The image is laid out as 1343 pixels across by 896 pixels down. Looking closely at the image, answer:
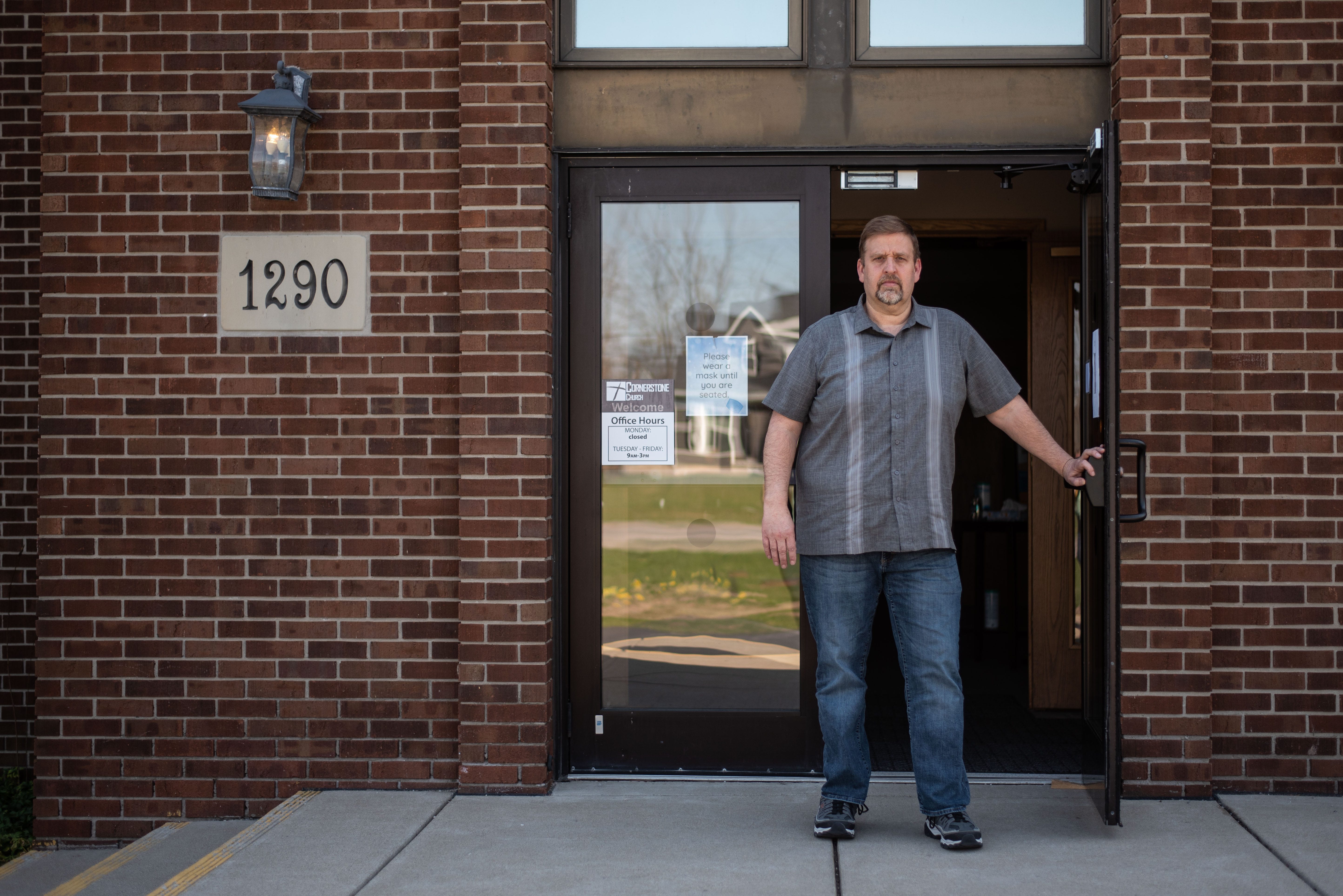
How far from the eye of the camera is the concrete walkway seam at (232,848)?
3463 millimetres

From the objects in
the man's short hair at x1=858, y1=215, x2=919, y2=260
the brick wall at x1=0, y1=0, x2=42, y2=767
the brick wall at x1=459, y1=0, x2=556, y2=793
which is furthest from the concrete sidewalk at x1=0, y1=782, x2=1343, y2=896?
the man's short hair at x1=858, y1=215, x2=919, y2=260

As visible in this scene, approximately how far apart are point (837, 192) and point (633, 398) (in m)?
2.98

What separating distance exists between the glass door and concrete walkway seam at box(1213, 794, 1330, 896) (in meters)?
1.59

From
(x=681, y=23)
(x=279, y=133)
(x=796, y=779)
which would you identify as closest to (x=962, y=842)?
(x=796, y=779)

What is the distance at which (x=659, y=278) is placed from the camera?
4.56 m

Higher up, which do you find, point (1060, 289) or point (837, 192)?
point (837, 192)

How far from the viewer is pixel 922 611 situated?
3666 millimetres

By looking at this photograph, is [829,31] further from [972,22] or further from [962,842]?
[962,842]

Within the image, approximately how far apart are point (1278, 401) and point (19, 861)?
5220 millimetres

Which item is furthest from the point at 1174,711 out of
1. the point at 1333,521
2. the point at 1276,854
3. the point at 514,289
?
the point at 514,289

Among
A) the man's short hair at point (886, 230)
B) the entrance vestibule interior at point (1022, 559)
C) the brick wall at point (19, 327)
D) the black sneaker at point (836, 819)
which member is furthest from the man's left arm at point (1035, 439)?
the brick wall at point (19, 327)

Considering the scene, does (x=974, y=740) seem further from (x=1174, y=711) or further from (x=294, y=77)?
(x=294, y=77)

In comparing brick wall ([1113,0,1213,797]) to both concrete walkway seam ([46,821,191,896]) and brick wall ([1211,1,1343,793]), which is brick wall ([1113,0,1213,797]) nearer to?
brick wall ([1211,1,1343,793])

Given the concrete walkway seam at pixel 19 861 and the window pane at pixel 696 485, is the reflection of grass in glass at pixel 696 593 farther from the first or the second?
the concrete walkway seam at pixel 19 861
